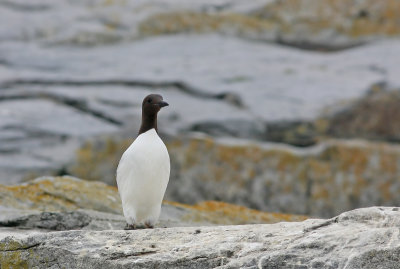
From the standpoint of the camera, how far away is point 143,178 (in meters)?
8.69

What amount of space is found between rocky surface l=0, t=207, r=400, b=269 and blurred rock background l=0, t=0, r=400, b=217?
7.37 m

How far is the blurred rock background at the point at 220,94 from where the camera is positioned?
14773 mm

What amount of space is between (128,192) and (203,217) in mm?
2316

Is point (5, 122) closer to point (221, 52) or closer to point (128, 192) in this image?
point (221, 52)

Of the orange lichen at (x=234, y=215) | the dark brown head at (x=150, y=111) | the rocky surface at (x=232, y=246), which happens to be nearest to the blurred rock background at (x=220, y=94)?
the orange lichen at (x=234, y=215)

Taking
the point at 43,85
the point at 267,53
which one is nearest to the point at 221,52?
the point at 267,53

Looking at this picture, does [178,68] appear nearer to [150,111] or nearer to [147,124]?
[150,111]

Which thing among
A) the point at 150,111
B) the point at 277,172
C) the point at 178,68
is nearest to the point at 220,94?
the point at 178,68

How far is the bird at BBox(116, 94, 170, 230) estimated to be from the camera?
28.6 feet

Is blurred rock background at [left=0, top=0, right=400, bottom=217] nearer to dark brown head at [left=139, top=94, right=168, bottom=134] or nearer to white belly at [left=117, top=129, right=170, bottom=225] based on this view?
dark brown head at [left=139, top=94, right=168, bottom=134]

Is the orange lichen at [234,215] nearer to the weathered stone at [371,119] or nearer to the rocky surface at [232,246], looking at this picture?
the rocky surface at [232,246]

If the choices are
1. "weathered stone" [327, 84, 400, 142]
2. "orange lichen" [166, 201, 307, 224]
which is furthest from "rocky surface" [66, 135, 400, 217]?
"orange lichen" [166, 201, 307, 224]

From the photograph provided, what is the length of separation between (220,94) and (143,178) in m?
8.76

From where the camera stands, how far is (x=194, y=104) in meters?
17.1
